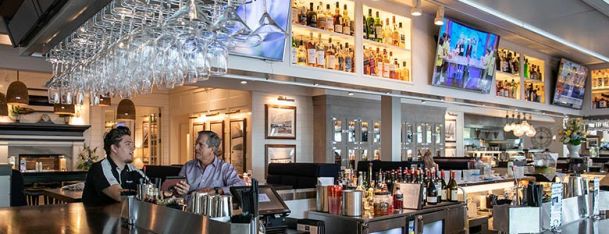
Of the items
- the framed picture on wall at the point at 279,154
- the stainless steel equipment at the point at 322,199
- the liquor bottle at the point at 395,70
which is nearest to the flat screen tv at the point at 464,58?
the liquor bottle at the point at 395,70

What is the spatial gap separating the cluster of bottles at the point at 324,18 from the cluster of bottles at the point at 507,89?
3.51 meters

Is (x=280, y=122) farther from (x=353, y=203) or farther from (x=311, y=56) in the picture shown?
(x=353, y=203)

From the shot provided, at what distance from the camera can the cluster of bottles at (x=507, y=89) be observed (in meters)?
7.93

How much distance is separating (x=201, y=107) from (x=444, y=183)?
6088 mm

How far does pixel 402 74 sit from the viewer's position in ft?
20.1

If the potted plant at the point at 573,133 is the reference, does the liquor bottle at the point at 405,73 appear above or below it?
above

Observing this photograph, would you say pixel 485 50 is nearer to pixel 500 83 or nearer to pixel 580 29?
pixel 500 83

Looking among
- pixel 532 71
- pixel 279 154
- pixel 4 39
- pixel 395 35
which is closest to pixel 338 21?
pixel 395 35

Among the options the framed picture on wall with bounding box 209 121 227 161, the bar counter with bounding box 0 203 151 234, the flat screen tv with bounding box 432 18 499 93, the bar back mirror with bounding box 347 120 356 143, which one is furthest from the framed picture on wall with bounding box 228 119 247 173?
the bar counter with bounding box 0 203 151 234

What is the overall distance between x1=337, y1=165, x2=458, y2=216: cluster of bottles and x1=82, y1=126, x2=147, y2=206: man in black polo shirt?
5.01ft

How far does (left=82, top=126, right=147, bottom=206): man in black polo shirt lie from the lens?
3352mm

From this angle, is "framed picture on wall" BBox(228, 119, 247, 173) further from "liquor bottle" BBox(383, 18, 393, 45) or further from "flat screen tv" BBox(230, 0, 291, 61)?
"flat screen tv" BBox(230, 0, 291, 61)

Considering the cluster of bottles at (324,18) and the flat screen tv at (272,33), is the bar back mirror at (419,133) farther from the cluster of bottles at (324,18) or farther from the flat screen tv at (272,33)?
the flat screen tv at (272,33)

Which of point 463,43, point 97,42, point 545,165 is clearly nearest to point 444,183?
point 545,165
